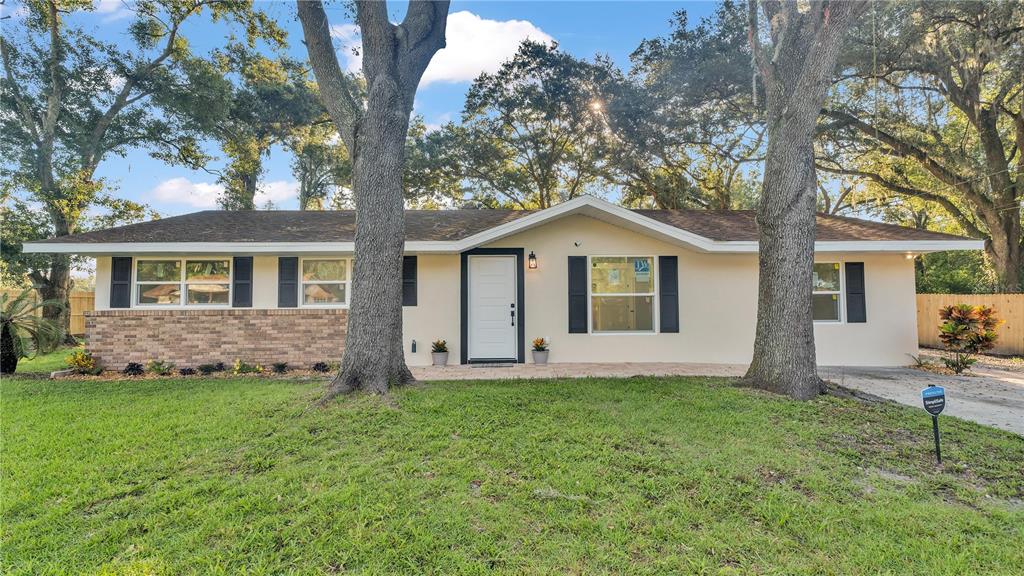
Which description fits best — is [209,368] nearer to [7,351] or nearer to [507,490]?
[7,351]

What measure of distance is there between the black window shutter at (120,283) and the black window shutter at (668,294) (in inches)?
389

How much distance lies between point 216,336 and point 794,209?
943 centimetres

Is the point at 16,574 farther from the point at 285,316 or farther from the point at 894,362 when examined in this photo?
the point at 894,362

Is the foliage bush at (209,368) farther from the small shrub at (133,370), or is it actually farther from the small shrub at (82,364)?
the small shrub at (82,364)

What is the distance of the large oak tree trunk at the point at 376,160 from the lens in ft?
16.7

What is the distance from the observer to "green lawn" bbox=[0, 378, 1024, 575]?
7.49ft

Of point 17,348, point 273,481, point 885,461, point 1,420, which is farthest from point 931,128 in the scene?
Result: point 17,348

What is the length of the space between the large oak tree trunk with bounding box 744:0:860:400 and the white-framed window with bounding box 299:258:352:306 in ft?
22.8

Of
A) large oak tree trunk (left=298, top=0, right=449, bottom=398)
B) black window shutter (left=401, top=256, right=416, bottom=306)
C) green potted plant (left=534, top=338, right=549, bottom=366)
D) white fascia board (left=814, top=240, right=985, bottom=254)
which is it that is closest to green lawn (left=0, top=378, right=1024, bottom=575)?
large oak tree trunk (left=298, top=0, right=449, bottom=398)

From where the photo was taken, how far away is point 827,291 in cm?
824

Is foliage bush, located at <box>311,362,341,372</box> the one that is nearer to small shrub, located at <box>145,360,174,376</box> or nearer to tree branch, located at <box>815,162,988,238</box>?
small shrub, located at <box>145,360,174,376</box>

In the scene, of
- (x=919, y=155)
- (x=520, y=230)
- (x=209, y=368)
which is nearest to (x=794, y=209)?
(x=520, y=230)

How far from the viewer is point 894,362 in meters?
8.09

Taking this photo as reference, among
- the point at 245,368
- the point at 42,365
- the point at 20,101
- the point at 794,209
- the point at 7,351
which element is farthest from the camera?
the point at 20,101
